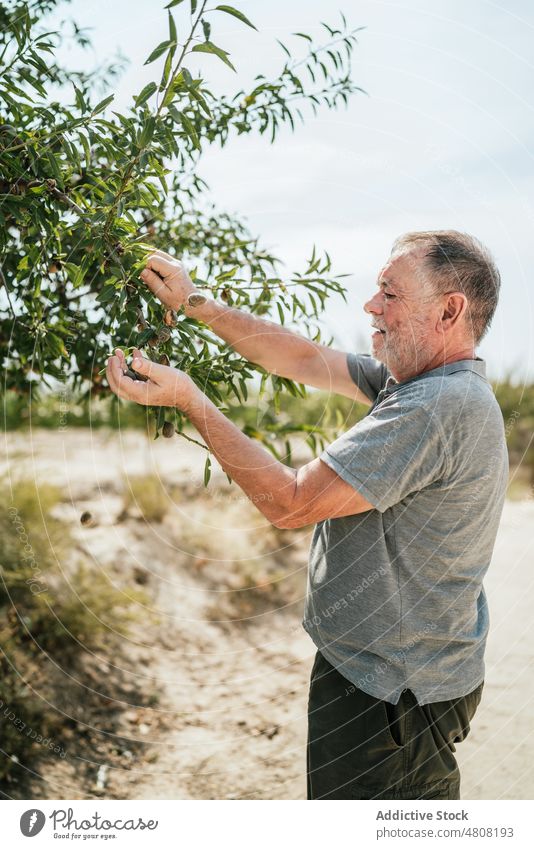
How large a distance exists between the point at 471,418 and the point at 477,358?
→ 279 mm

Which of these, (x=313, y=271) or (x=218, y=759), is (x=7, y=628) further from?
(x=313, y=271)

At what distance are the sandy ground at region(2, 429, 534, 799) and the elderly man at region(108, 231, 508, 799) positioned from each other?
1.47m

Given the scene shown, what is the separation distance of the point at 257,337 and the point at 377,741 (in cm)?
126

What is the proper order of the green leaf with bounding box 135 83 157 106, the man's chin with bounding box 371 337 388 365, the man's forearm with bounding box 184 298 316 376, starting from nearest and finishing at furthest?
1. the green leaf with bounding box 135 83 157 106
2. the man's chin with bounding box 371 337 388 365
3. the man's forearm with bounding box 184 298 316 376

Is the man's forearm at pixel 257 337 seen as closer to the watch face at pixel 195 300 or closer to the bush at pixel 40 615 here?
the watch face at pixel 195 300

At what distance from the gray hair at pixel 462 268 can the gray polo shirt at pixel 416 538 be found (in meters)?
0.16

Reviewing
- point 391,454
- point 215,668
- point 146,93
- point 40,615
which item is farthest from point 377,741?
point 215,668

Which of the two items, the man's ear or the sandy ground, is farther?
the sandy ground

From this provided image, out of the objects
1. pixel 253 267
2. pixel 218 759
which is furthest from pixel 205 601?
pixel 253 267

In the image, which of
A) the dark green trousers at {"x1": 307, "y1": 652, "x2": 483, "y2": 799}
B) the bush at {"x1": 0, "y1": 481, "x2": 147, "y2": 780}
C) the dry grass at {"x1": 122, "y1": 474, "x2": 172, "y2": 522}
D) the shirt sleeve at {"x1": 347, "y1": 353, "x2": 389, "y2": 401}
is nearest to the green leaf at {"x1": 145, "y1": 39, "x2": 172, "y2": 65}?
the shirt sleeve at {"x1": 347, "y1": 353, "x2": 389, "y2": 401}

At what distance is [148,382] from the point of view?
1853mm

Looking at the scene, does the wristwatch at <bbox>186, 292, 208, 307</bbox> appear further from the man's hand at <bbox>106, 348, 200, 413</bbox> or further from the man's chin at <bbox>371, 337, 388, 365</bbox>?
the man's chin at <bbox>371, 337, 388, 365</bbox>

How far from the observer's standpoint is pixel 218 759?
3871mm

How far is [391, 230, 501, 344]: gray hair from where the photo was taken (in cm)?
214
